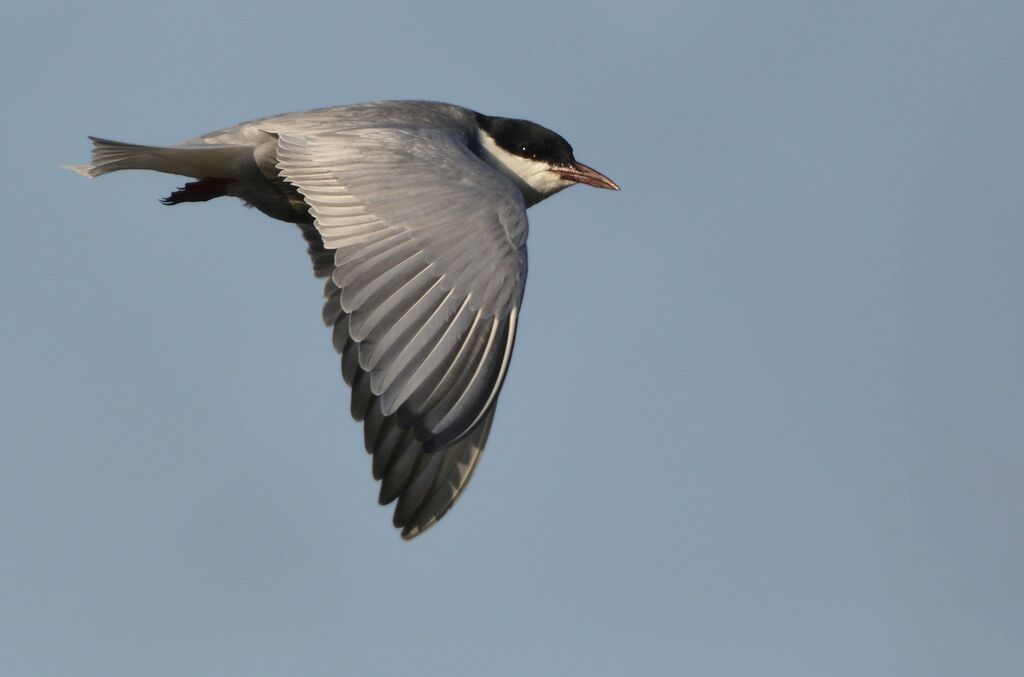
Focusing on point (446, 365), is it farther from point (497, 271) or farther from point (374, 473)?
point (374, 473)

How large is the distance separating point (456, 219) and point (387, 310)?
71 cm

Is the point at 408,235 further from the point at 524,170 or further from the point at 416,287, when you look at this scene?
the point at 524,170

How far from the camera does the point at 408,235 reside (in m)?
7.92

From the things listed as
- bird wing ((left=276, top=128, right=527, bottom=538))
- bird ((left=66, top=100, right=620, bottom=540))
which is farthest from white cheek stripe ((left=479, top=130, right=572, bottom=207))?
bird wing ((left=276, top=128, right=527, bottom=538))

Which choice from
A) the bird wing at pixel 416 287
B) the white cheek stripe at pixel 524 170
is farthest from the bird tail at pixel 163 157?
the white cheek stripe at pixel 524 170

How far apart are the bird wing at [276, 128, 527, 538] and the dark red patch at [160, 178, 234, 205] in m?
1.38

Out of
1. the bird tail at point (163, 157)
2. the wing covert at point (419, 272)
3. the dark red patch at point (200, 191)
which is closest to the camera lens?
the wing covert at point (419, 272)

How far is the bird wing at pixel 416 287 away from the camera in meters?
7.38

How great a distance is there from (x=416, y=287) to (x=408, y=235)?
353 millimetres

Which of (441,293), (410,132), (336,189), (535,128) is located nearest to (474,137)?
(535,128)

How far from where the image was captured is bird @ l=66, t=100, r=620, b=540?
293 inches

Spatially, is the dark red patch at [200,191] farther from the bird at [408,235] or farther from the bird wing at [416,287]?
the bird wing at [416,287]

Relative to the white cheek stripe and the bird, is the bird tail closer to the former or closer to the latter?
the bird

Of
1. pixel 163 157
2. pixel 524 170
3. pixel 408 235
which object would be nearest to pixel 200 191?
pixel 163 157
